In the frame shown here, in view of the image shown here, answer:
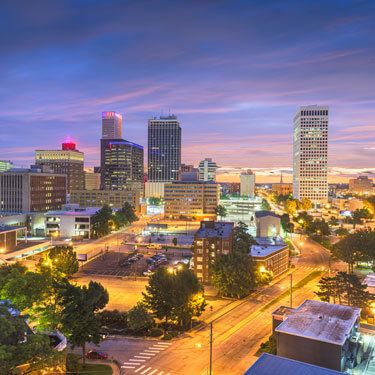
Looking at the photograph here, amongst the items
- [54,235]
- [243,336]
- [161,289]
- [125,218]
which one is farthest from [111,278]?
[125,218]

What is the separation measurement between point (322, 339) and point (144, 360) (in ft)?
67.5

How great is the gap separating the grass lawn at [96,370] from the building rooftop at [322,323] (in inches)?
763

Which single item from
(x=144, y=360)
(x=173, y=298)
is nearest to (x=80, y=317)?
(x=144, y=360)

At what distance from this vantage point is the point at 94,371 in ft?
146

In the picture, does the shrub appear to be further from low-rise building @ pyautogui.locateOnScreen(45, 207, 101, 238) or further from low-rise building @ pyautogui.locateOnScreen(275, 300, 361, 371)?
low-rise building @ pyautogui.locateOnScreen(45, 207, 101, 238)

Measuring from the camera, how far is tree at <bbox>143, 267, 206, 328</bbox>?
56.5m

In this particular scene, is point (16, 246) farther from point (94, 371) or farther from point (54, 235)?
point (94, 371)

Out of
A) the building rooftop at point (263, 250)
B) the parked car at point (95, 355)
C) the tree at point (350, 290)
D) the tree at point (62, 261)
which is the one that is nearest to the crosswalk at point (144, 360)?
the parked car at point (95, 355)

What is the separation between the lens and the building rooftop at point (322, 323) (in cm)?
4294

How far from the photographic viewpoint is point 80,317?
44406 mm

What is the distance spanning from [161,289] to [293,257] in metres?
64.8

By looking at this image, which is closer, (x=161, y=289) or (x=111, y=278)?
(x=161, y=289)

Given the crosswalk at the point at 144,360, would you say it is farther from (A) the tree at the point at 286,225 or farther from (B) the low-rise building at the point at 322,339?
(A) the tree at the point at 286,225

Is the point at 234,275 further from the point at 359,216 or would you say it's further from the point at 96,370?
the point at 359,216
